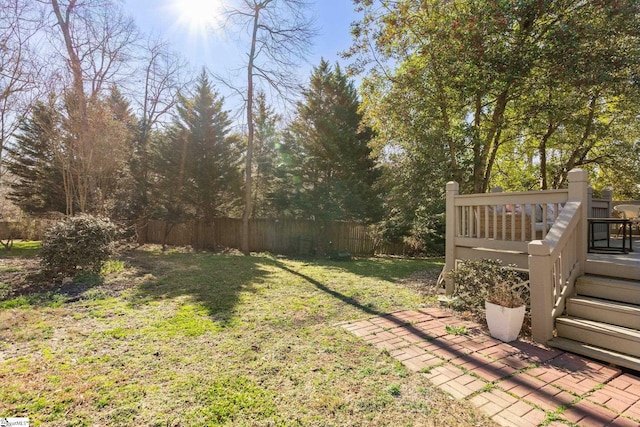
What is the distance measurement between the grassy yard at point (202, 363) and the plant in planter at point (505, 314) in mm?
1319

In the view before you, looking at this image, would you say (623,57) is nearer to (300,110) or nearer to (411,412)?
(411,412)

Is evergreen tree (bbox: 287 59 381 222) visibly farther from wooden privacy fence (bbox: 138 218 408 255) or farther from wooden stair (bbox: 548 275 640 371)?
wooden stair (bbox: 548 275 640 371)

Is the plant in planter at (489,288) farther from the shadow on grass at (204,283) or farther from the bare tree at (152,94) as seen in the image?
the bare tree at (152,94)

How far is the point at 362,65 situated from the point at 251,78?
5868 mm

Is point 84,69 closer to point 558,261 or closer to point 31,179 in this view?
point 31,179

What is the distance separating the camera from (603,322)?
124 inches

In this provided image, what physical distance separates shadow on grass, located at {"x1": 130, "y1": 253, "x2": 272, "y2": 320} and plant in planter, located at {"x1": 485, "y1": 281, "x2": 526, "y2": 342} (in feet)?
10.5

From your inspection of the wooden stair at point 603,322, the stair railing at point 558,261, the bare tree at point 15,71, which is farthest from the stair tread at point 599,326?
the bare tree at point 15,71

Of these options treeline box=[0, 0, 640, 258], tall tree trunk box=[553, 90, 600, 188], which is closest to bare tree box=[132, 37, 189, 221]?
treeline box=[0, 0, 640, 258]

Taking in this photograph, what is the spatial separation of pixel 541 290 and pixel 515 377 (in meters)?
1.10

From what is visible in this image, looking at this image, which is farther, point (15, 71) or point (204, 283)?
point (15, 71)

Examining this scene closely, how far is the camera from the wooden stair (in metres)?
2.80

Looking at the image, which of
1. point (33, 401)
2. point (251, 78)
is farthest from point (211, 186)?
point (33, 401)

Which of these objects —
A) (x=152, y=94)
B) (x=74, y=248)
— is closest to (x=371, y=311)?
(x=74, y=248)
